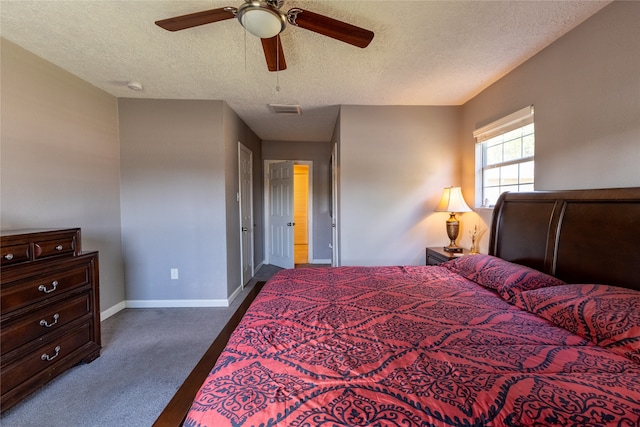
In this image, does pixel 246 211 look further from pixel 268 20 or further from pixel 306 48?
pixel 268 20

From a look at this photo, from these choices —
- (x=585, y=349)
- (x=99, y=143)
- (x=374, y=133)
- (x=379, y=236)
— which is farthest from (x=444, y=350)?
(x=99, y=143)

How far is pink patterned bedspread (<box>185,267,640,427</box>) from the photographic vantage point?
68cm

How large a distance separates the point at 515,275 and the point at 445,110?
2.34m

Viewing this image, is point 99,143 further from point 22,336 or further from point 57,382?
point 57,382

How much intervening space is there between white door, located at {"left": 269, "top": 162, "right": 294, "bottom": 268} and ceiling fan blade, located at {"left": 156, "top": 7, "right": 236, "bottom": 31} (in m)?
3.37

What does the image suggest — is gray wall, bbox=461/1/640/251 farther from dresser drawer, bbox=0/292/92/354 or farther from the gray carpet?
dresser drawer, bbox=0/292/92/354

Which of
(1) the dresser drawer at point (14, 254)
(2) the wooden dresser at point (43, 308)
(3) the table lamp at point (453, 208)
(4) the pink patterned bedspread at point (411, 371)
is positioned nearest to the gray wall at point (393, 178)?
(3) the table lamp at point (453, 208)

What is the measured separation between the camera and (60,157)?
→ 2.30m

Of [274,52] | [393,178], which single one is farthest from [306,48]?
[393,178]

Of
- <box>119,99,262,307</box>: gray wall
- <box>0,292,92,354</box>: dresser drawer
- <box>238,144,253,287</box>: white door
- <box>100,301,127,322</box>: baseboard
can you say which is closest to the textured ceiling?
<box>119,99,262,307</box>: gray wall

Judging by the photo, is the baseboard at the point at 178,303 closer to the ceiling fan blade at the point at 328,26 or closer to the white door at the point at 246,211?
the white door at the point at 246,211

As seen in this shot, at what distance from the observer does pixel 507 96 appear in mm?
2412

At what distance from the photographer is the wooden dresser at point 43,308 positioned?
148 centimetres

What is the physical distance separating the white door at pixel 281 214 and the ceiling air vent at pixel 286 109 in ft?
4.87
